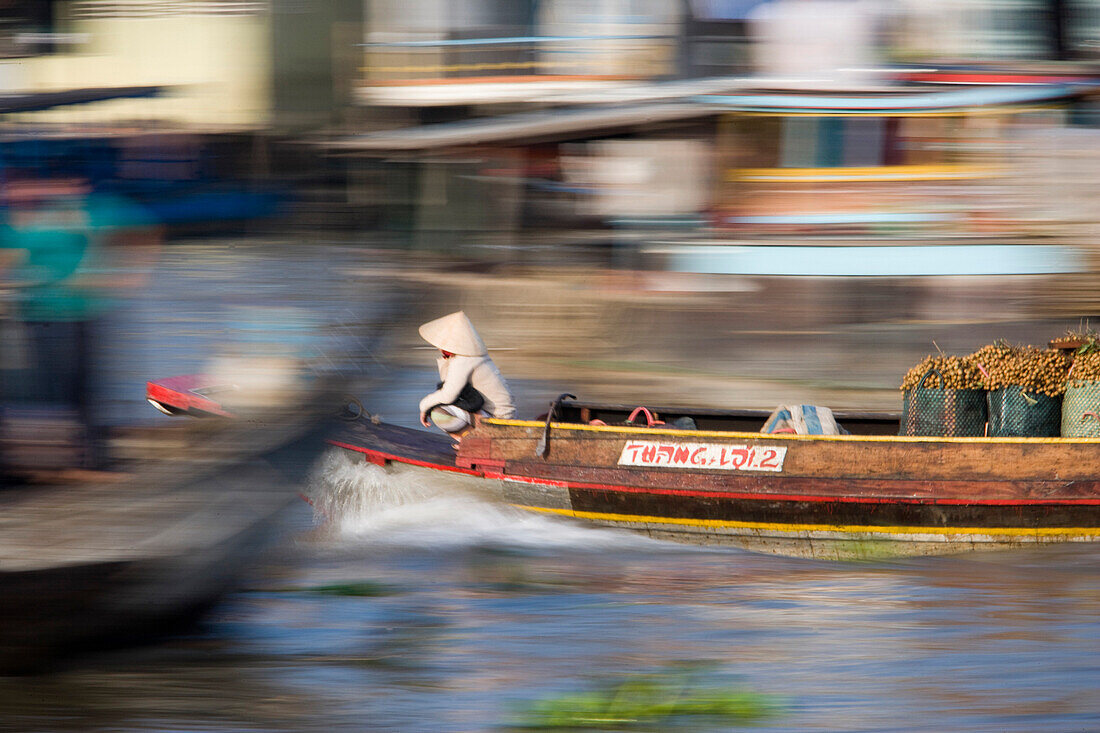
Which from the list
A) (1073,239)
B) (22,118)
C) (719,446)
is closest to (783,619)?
(719,446)

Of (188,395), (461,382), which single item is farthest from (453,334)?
(188,395)

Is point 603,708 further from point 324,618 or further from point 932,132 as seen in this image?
point 932,132

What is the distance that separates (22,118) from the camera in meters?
12.6

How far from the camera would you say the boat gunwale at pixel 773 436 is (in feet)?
23.4

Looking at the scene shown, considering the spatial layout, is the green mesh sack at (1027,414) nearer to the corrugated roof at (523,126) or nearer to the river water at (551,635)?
the river water at (551,635)

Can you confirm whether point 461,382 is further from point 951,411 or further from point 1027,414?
point 1027,414

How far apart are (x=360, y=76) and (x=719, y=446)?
9.87 m

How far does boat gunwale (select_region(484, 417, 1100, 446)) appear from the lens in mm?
7125

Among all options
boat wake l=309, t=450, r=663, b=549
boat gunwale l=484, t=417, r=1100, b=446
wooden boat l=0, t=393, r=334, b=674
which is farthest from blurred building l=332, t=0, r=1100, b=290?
wooden boat l=0, t=393, r=334, b=674

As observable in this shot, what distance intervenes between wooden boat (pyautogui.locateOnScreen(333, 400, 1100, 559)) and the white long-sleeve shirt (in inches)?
11.9

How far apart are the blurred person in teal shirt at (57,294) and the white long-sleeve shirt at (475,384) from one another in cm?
203

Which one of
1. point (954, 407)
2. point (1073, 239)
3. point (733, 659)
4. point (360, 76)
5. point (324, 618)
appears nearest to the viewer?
point (733, 659)

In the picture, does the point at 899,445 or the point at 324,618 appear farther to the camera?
the point at 899,445

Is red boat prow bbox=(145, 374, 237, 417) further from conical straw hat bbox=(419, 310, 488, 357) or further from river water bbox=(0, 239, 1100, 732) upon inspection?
conical straw hat bbox=(419, 310, 488, 357)
